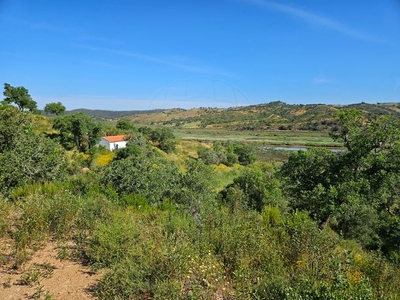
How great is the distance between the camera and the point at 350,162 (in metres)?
12.2

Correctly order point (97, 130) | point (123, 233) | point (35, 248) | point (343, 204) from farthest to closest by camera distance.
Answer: point (97, 130) → point (343, 204) → point (35, 248) → point (123, 233)

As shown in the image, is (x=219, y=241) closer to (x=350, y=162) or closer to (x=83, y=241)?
(x=83, y=241)

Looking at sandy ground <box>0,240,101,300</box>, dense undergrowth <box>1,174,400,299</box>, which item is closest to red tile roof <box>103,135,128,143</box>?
dense undergrowth <box>1,174,400,299</box>

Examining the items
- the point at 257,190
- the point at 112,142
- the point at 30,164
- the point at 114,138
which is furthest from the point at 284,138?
the point at 30,164

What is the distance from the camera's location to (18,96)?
162ft

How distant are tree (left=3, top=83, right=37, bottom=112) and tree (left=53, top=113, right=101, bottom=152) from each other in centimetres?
1425

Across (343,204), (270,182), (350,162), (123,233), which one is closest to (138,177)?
(123,233)

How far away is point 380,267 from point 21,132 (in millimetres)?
15665

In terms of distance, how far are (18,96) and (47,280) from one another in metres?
55.4

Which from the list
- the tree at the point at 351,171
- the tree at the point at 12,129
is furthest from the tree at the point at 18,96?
the tree at the point at 351,171

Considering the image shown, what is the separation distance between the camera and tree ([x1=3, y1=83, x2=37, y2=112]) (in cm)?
4850

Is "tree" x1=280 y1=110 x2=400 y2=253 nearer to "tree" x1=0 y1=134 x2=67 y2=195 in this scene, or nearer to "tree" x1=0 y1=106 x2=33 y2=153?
"tree" x1=0 y1=134 x2=67 y2=195

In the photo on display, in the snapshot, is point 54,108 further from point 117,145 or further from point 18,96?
point 117,145

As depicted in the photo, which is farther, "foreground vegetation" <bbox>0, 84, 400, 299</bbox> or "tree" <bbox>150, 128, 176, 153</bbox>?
"tree" <bbox>150, 128, 176, 153</bbox>
